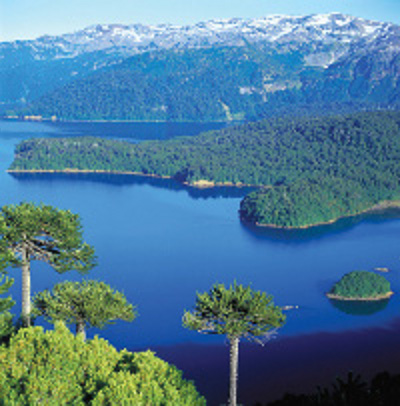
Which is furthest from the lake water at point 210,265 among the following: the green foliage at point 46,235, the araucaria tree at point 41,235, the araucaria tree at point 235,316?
the green foliage at point 46,235

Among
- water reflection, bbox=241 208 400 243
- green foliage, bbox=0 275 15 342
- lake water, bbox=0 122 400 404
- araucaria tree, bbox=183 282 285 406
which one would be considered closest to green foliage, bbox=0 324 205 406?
green foliage, bbox=0 275 15 342

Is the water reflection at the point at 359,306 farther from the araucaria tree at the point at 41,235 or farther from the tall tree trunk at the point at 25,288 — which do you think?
the tall tree trunk at the point at 25,288

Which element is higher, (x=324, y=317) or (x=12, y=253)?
(x=324, y=317)

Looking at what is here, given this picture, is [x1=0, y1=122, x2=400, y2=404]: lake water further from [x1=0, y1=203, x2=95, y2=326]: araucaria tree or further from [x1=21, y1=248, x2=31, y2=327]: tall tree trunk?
[x1=0, y1=203, x2=95, y2=326]: araucaria tree

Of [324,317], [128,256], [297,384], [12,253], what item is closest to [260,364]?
[297,384]

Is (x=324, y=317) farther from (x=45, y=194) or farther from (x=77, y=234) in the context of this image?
(x=45, y=194)
